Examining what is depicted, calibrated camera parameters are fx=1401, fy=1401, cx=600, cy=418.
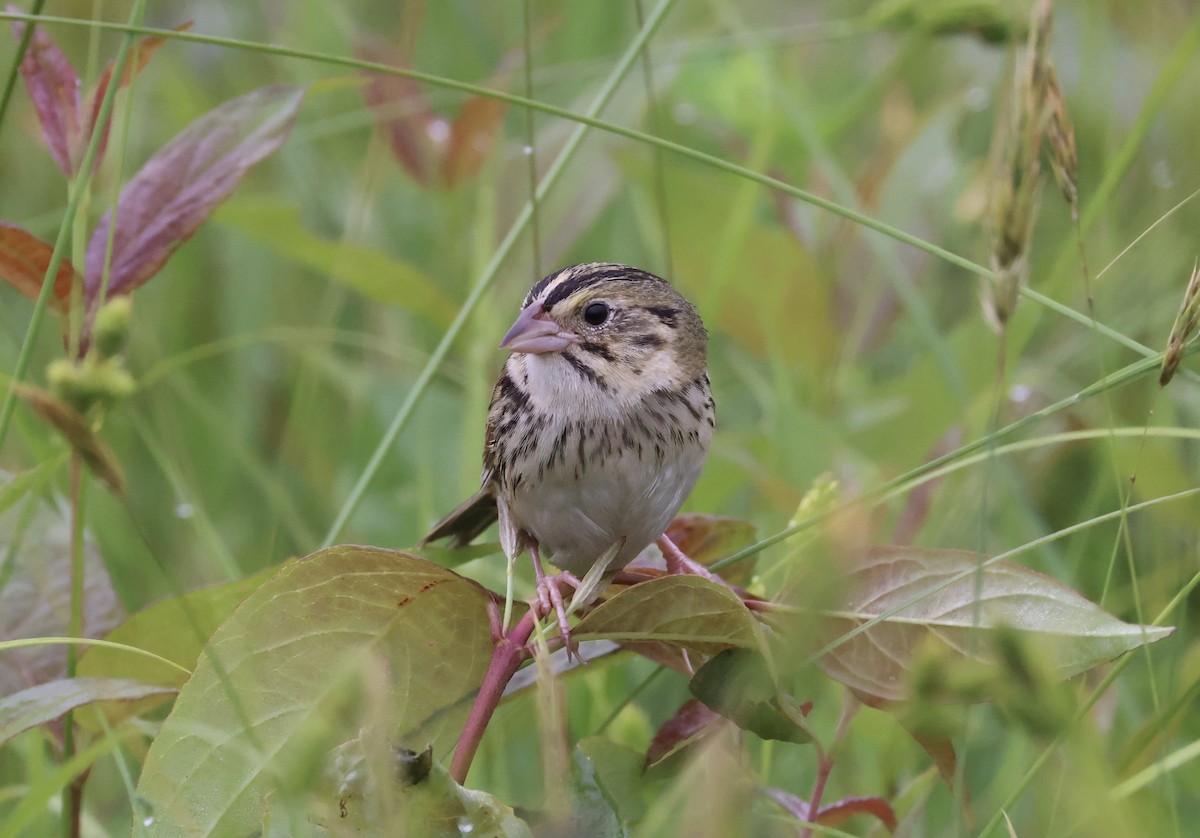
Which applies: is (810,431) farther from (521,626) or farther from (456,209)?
(521,626)

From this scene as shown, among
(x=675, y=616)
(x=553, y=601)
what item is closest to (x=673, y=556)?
(x=553, y=601)

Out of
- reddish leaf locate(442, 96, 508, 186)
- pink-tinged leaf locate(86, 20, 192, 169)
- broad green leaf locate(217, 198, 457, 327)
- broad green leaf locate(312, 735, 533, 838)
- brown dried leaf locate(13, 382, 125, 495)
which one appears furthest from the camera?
reddish leaf locate(442, 96, 508, 186)

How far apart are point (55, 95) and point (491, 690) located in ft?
3.12

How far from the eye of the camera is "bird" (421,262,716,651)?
6.39 feet

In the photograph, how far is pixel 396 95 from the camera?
3.24 m

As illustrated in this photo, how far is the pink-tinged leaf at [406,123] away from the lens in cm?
323

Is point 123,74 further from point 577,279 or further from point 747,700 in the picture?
point 747,700

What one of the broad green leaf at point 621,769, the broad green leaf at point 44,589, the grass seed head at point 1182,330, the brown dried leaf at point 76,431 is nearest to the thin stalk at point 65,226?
the broad green leaf at point 44,589

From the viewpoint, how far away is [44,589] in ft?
5.77

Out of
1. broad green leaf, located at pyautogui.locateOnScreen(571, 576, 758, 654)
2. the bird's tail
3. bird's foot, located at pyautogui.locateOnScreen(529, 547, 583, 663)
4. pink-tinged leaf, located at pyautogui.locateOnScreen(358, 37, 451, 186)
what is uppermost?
pink-tinged leaf, located at pyautogui.locateOnScreen(358, 37, 451, 186)

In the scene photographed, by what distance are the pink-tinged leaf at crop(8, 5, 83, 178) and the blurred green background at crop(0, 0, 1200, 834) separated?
15cm

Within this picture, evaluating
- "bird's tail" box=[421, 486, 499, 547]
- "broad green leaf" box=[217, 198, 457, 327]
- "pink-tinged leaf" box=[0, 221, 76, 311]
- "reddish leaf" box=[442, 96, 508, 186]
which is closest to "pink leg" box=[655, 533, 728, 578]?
"bird's tail" box=[421, 486, 499, 547]

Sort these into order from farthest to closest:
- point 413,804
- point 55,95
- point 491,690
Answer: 1. point 55,95
2. point 491,690
3. point 413,804

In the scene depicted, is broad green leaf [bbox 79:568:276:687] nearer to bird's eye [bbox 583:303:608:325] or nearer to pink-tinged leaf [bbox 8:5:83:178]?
pink-tinged leaf [bbox 8:5:83:178]
